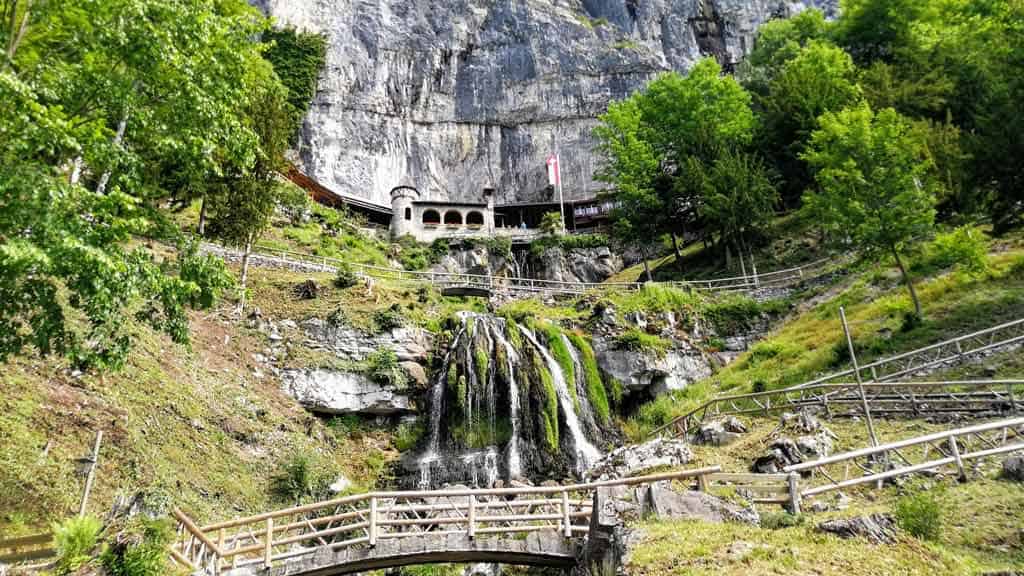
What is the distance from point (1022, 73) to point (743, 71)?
91.6ft

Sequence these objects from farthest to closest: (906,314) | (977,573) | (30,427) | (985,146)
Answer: (906,314) → (985,146) → (30,427) → (977,573)

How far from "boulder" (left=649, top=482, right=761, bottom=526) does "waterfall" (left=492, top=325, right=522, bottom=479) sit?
32.8ft

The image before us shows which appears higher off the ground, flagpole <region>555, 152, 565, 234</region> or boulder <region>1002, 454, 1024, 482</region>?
flagpole <region>555, 152, 565, 234</region>

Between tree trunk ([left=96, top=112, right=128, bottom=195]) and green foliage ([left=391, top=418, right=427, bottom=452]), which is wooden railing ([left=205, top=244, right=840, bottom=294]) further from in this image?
tree trunk ([left=96, top=112, right=128, bottom=195])

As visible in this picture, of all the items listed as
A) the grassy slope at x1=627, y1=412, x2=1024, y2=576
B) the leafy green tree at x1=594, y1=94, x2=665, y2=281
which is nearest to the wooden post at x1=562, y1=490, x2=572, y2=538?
the grassy slope at x1=627, y1=412, x2=1024, y2=576

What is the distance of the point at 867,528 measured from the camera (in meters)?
7.50

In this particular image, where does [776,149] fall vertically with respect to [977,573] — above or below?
above

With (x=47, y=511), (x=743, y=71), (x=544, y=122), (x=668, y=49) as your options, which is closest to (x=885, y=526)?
(x=47, y=511)

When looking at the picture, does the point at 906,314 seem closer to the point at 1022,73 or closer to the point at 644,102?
the point at 1022,73

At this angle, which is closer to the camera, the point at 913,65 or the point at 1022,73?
the point at 1022,73

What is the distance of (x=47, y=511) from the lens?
992 cm

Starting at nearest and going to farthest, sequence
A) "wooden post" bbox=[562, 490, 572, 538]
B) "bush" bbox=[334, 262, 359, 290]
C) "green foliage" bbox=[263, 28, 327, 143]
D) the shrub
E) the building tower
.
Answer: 1. "wooden post" bbox=[562, 490, 572, 538]
2. the shrub
3. "bush" bbox=[334, 262, 359, 290]
4. the building tower
5. "green foliage" bbox=[263, 28, 327, 143]

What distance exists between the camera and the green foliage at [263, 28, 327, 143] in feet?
145

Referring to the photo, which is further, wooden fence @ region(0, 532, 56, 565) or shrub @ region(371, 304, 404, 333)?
shrub @ region(371, 304, 404, 333)
